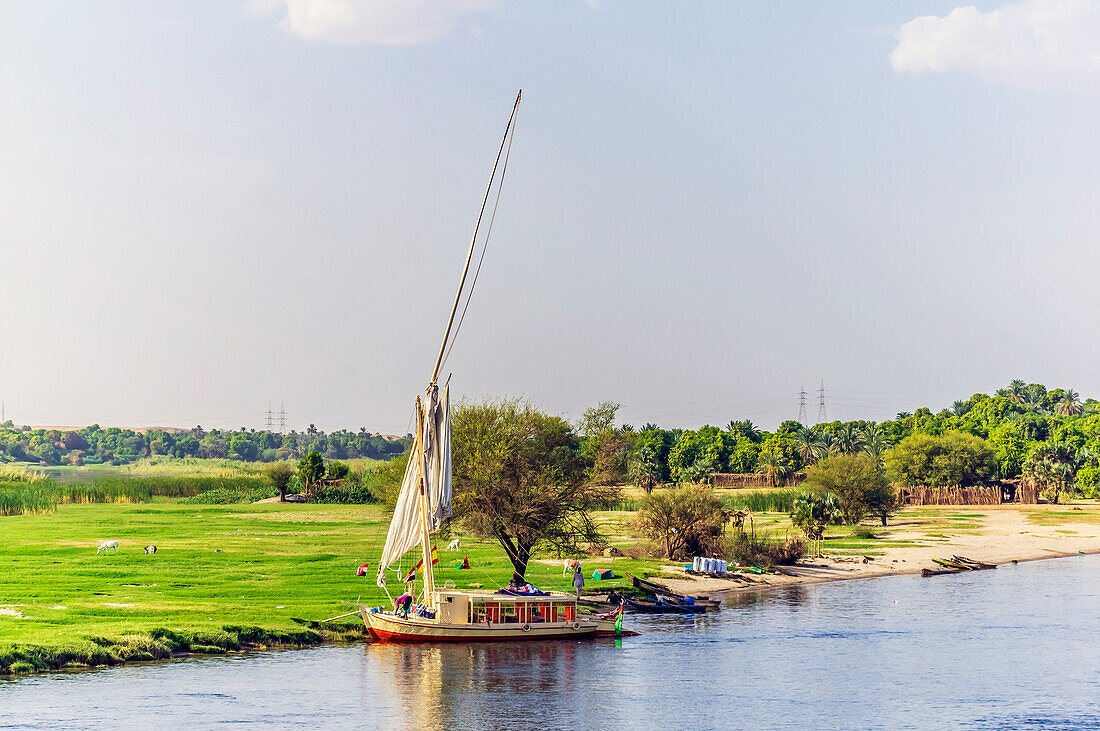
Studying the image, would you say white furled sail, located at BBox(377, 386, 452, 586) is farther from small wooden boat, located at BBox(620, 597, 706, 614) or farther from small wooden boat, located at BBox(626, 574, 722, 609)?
small wooden boat, located at BBox(626, 574, 722, 609)

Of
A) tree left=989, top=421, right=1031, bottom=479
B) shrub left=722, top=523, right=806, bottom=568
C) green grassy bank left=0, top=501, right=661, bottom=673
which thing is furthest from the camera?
tree left=989, top=421, right=1031, bottom=479

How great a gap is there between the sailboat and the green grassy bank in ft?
9.96

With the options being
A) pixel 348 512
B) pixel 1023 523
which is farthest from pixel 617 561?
pixel 1023 523

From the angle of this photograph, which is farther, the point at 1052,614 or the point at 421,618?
the point at 1052,614

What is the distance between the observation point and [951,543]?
333ft

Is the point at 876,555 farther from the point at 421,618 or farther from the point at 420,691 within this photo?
the point at 420,691

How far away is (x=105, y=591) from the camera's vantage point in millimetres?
60375

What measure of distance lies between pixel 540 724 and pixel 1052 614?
3798 centimetres

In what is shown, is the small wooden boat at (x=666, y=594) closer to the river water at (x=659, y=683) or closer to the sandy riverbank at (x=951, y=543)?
the river water at (x=659, y=683)

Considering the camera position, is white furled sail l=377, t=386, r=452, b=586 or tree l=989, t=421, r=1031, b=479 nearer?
white furled sail l=377, t=386, r=452, b=586

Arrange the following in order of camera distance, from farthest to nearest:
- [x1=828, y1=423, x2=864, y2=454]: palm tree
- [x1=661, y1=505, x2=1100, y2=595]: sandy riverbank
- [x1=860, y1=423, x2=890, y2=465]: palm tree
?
[x1=828, y1=423, x2=864, y2=454]: palm tree < [x1=860, y1=423, x2=890, y2=465]: palm tree < [x1=661, y1=505, x2=1100, y2=595]: sandy riverbank

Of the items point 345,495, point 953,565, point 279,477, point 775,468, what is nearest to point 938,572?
point 953,565

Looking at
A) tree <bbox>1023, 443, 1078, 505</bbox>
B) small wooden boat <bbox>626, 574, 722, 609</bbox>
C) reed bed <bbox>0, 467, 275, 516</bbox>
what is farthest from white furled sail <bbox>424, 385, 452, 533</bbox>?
tree <bbox>1023, 443, 1078, 505</bbox>

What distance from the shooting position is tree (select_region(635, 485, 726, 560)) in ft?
268
